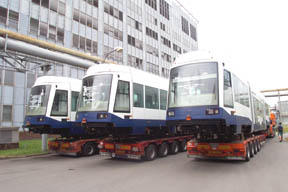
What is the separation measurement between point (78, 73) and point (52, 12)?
7132 mm

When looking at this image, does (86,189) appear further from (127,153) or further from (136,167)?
(127,153)

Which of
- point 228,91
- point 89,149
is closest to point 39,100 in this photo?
point 89,149

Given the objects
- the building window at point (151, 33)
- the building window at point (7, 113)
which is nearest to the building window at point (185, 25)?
the building window at point (151, 33)

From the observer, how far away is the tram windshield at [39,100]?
11391 millimetres

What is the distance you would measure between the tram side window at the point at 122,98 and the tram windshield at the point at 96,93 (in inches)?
15.2

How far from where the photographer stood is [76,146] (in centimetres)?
1166

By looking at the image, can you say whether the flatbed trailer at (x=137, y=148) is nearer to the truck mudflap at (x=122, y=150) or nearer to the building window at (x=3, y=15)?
the truck mudflap at (x=122, y=150)

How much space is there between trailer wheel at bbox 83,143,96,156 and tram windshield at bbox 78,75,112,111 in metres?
3.35

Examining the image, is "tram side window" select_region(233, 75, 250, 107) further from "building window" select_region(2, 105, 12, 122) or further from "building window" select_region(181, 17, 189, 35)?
"building window" select_region(181, 17, 189, 35)

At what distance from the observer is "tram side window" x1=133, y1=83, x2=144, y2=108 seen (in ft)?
32.2

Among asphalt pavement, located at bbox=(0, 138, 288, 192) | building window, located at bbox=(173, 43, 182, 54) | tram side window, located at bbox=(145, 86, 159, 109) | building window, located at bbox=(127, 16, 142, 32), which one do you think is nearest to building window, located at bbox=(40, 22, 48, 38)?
building window, located at bbox=(127, 16, 142, 32)

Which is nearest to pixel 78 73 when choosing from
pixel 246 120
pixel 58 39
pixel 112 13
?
pixel 58 39

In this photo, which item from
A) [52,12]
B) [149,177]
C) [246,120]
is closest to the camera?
[149,177]

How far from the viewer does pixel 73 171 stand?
833 cm
